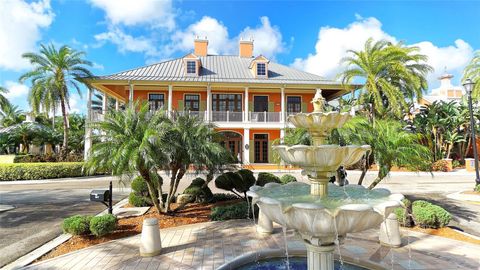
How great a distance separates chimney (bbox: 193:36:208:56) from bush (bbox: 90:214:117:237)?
2430 cm

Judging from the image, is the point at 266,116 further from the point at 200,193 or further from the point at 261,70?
the point at 200,193

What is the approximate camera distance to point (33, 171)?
18.9 m

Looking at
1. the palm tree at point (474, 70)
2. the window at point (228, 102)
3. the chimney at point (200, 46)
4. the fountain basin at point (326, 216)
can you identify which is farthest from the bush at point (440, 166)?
the fountain basin at point (326, 216)

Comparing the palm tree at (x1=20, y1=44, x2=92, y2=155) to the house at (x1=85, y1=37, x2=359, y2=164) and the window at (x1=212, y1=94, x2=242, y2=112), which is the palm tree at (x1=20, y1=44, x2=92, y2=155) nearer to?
the house at (x1=85, y1=37, x2=359, y2=164)

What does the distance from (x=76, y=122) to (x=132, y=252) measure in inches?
1542

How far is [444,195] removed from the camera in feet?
43.0

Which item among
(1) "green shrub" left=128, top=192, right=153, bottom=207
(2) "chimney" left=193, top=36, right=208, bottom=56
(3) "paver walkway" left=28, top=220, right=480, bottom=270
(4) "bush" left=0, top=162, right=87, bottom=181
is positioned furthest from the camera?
(2) "chimney" left=193, top=36, right=208, bottom=56

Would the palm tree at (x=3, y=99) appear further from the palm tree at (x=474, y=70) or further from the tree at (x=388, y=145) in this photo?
the palm tree at (x=474, y=70)

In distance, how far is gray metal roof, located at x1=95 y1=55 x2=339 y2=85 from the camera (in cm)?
2345

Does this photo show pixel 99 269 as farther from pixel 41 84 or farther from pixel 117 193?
Result: pixel 41 84

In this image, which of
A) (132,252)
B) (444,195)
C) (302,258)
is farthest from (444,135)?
(132,252)

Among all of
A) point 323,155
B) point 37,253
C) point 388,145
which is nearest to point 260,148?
point 388,145

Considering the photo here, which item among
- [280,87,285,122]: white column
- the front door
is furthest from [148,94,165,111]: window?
[280,87,285,122]: white column

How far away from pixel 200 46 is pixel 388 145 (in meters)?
24.3
